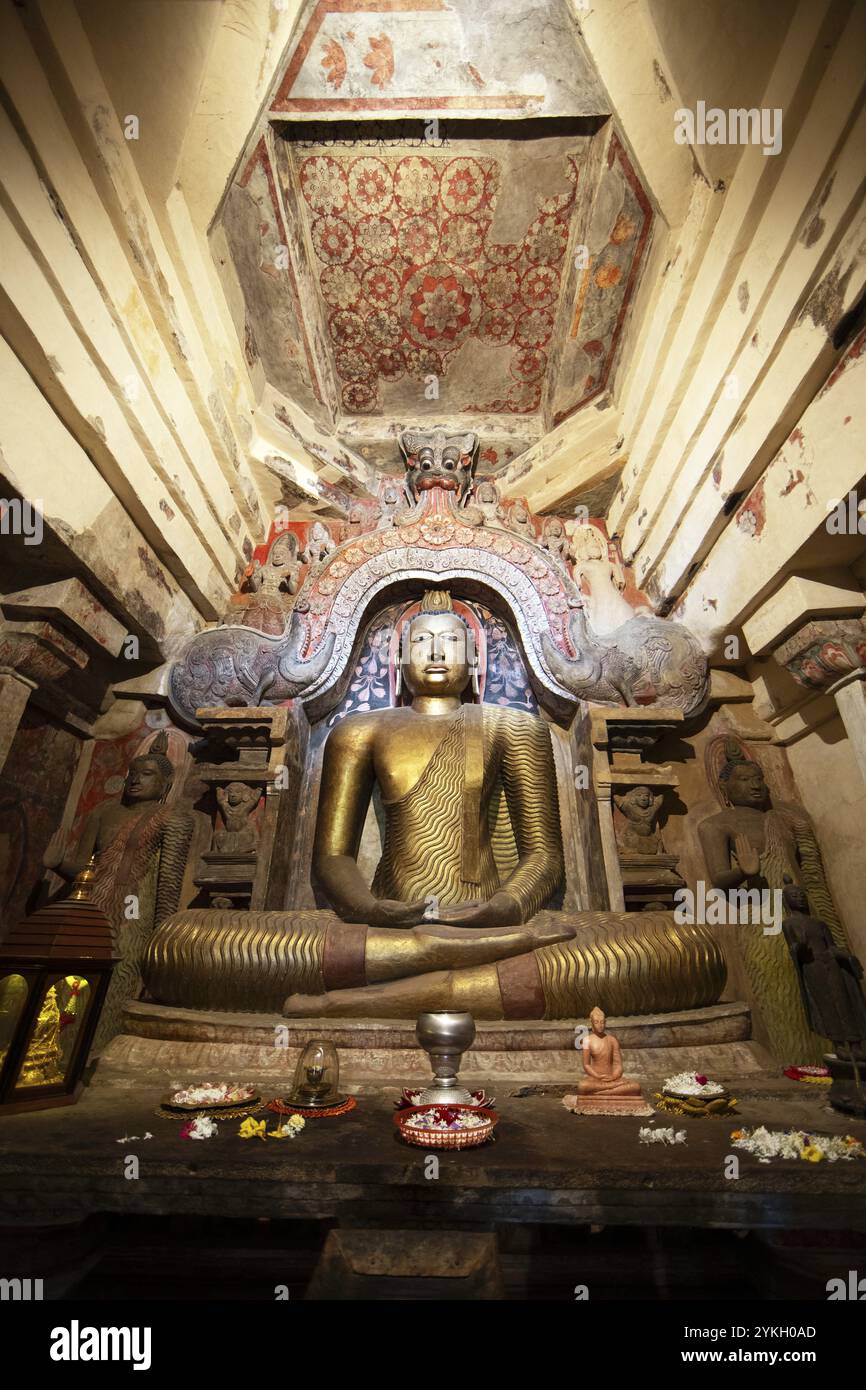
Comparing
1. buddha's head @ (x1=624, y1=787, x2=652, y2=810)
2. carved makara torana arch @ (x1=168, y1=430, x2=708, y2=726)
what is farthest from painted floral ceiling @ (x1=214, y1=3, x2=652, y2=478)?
buddha's head @ (x1=624, y1=787, x2=652, y2=810)

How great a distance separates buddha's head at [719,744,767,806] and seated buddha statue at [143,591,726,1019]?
4.54 feet

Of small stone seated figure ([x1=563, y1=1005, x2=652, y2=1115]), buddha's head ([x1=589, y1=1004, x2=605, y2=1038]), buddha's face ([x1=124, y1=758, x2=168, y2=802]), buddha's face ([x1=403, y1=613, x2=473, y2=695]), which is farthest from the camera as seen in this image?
buddha's face ([x1=403, y1=613, x2=473, y2=695])

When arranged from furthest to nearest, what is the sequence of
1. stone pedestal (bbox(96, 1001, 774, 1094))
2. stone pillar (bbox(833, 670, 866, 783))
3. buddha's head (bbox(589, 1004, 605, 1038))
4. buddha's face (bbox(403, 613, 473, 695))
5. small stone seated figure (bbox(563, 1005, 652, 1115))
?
1. buddha's face (bbox(403, 613, 473, 695))
2. stone pillar (bbox(833, 670, 866, 783))
3. stone pedestal (bbox(96, 1001, 774, 1094))
4. buddha's head (bbox(589, 1004, 605, 1038))
5. small stone seated figure (bbox(563, 1005, 652, 1115))

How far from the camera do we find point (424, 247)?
630 centimetres

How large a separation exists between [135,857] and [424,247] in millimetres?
5817

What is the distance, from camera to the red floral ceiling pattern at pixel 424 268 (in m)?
5.89

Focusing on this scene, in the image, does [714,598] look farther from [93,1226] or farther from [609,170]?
[93,1226]

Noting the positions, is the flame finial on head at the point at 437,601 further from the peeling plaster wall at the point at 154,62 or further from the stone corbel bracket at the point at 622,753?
the peeling plaster wall at the point at 154,62

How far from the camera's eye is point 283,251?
19.6 ft

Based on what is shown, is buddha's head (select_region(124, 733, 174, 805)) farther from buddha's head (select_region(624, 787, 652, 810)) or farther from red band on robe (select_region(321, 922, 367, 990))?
buddha's head (select_region(624, 787, 652, 810))

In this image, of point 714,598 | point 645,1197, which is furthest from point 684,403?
point 645,1197

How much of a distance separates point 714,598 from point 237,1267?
194 inches

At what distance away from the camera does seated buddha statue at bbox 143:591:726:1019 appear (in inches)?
153

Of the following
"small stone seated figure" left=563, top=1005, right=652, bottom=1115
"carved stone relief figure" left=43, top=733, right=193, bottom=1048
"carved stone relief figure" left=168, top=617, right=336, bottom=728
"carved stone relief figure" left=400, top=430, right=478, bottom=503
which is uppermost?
"carved stone relief figure" left=400, top=430, right=478, bottom=503
